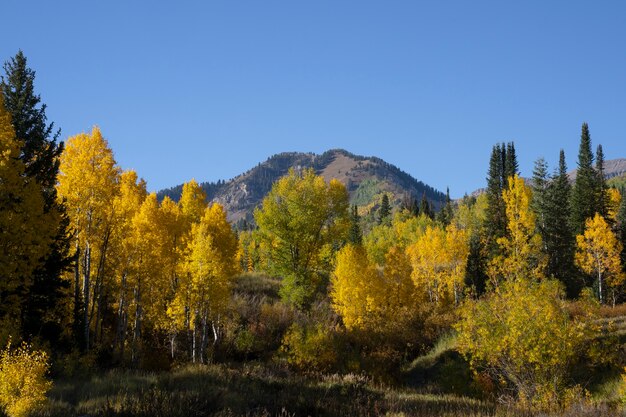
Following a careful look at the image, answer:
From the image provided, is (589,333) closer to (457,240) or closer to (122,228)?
(122,228)

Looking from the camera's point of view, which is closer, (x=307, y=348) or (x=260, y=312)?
(x=307, y=348)

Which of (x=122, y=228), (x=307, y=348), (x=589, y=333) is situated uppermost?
(x=122, y=228)

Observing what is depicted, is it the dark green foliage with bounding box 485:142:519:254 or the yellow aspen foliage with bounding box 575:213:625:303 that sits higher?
the dark green foliage with bounding box 485:142:519:254

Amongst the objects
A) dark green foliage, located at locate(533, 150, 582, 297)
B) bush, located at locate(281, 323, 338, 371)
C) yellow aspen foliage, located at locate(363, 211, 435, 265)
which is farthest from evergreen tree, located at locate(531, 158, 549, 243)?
bush, located at locate(281, 323, 338, 371)

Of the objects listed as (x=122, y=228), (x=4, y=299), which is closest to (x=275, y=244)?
(x=122, y=228)

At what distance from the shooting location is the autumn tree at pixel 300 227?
3522 cm

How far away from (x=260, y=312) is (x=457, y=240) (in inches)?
1095

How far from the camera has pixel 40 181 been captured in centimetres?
1991

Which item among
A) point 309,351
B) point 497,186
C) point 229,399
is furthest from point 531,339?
point 497,186

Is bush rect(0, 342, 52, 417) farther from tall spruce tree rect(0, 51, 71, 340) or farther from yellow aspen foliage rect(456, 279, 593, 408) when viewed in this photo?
yellow aspen foliage rect(456, 279, 593, 408)

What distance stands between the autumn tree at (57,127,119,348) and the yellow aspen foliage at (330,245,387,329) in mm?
Answer: 18650

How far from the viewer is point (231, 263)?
1232 inches

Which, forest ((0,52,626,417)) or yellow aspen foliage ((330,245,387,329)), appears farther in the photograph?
yellow aspen foliage ((330,245,387,329))

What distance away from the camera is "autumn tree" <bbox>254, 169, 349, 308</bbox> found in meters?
35.2
